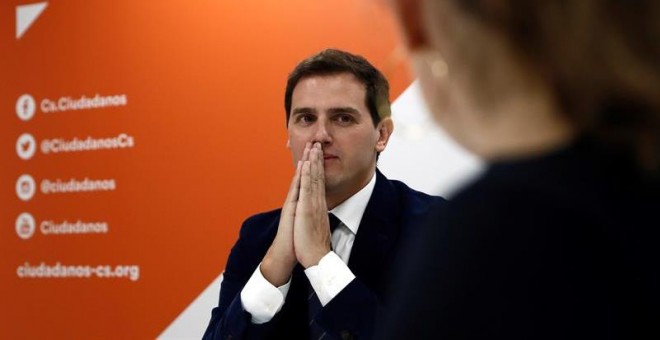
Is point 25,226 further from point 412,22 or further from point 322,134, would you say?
point 412,22

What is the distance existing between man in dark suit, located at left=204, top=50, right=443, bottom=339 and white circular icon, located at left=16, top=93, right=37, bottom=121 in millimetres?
1667

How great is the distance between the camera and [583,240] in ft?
1.23

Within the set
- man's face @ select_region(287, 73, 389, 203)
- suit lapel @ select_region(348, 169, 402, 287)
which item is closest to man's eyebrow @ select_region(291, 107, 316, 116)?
man's face @ select_region(287, 73, 389, 203)

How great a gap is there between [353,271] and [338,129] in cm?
38

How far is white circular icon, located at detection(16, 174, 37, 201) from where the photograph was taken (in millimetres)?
3291

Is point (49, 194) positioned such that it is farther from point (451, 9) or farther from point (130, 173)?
point (451, 9)

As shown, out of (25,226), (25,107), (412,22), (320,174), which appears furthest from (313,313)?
(25,107)

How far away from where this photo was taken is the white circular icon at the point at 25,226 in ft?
10.8

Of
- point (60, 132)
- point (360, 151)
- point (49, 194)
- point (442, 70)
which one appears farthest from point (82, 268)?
point (442, 70)

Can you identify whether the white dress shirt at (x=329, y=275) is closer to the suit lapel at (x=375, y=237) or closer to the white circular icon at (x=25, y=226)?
the suit lapel at (x=375, y=237)

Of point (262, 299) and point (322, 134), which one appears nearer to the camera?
point (262, 299)

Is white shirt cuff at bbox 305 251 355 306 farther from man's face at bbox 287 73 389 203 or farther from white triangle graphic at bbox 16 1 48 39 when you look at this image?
white triangle graphic at bbox 16 1 48 39

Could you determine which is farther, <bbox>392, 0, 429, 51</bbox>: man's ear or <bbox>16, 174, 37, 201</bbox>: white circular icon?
<bbox>16, 174, 37, 201</bbox>: white circular icon

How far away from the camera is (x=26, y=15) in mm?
3340
